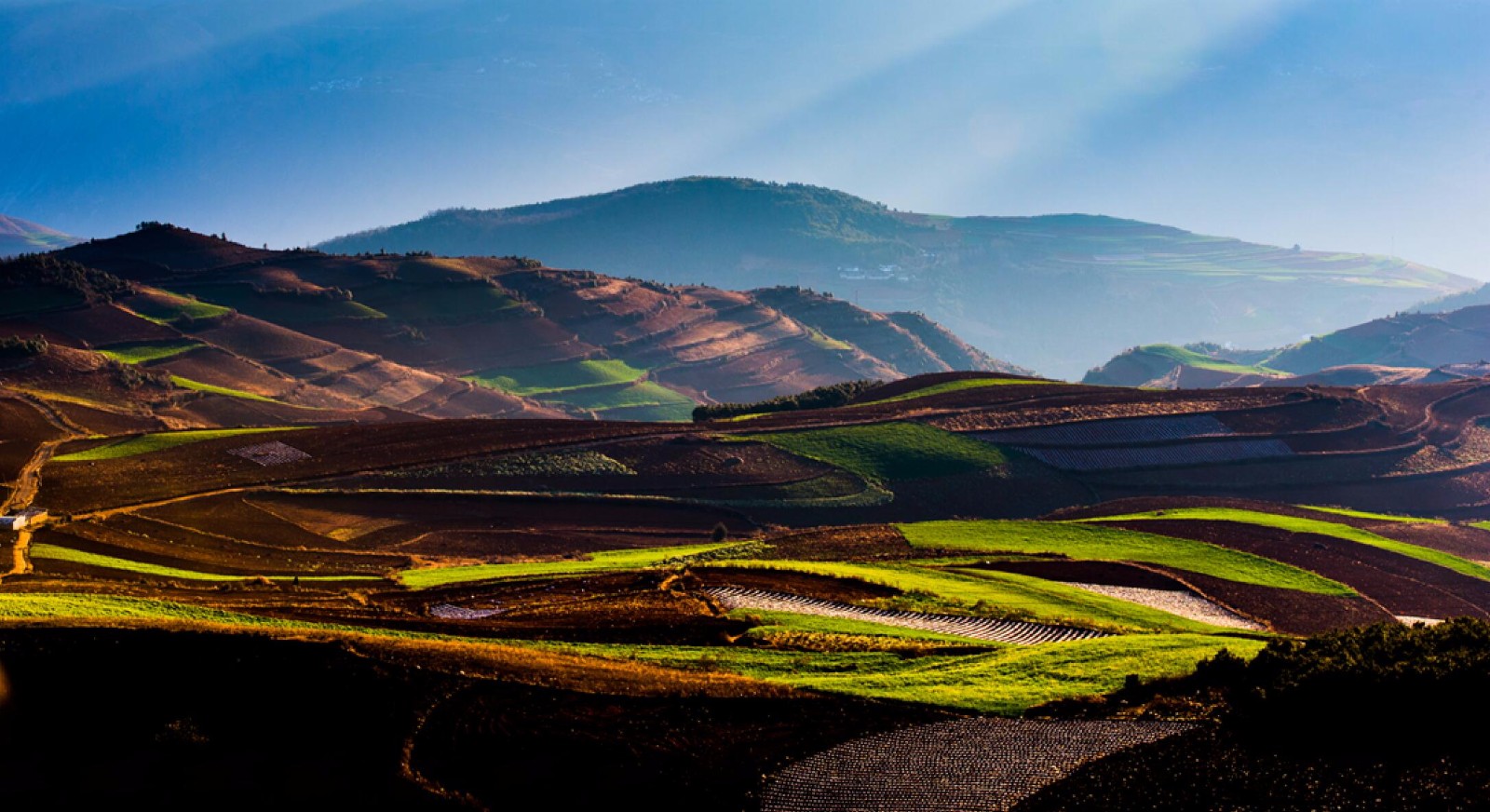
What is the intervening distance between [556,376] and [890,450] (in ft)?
335

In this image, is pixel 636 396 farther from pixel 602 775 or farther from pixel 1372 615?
pixel 602 775

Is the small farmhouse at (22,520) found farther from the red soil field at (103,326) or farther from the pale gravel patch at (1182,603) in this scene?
the red soil field at (103,326)

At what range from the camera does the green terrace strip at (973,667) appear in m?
25.9

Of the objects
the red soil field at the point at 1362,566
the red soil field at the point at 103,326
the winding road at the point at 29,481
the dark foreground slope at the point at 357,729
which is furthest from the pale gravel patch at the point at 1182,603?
the red soil field at the point at 103,326

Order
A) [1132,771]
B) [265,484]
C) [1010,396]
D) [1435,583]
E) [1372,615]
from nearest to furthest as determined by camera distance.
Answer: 1. [1132,771]
2. [1372,615]
3. [1435,583]
4. [265,484]
5. [1010,396]

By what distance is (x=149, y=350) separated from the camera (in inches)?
4980

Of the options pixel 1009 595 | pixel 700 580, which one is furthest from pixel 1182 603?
pixel 700 580

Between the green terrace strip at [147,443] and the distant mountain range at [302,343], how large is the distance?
20098 millimetres

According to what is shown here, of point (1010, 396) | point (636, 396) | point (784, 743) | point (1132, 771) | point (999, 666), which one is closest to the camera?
point (1132, 771)

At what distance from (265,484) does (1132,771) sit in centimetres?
5270

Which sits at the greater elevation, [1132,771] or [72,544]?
[72,544]

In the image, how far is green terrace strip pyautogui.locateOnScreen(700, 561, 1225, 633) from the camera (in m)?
38.9

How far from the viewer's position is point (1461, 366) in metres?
188

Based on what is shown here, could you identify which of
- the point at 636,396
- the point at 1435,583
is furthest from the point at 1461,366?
the point at 1435,583
